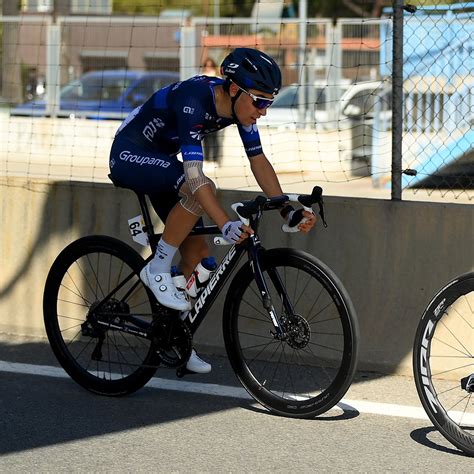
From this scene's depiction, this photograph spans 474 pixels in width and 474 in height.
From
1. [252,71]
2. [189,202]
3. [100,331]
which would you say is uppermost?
[252,71]

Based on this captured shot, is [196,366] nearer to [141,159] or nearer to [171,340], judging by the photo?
[171,340]

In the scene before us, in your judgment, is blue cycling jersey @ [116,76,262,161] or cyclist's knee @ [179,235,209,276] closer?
blue cycling jersey @ [116,76,262,161]

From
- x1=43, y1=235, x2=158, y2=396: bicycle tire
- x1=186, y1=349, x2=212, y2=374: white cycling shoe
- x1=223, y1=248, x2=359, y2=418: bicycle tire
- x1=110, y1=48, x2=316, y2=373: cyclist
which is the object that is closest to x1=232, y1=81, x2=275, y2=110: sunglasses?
x1=110, y1=48, x2=316, y2=373: cyclist

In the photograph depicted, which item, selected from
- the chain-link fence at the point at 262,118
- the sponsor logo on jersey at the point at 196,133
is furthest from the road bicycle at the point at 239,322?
the chain-link fence at the point at 262,118

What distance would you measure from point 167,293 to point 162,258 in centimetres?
18

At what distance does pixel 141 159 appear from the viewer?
6016 mm

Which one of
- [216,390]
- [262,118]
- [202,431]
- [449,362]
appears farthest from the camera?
[262,118]

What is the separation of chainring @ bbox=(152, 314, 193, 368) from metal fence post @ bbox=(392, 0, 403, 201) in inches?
64.7

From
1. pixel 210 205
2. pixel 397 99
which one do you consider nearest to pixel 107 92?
pixel 397 99

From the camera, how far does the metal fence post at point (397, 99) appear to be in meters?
6.86

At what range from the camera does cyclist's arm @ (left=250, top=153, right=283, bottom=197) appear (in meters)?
6.02

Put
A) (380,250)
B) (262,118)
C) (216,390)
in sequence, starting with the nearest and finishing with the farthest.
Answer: (216,390)
(380,250)
(262,118)

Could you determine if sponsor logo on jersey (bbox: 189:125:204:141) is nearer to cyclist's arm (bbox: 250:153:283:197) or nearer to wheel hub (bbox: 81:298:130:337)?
cyclist's arm (bbox: 250:153:283:197)

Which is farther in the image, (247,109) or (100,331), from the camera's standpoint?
(100,331)
